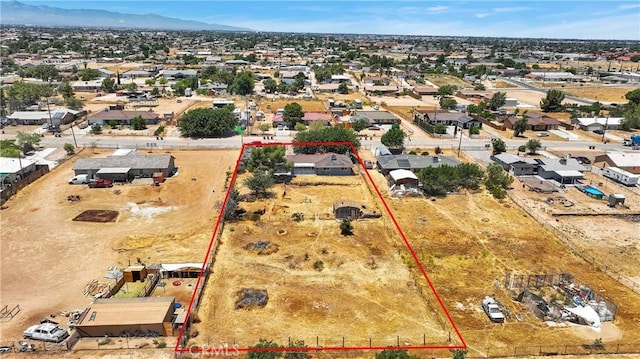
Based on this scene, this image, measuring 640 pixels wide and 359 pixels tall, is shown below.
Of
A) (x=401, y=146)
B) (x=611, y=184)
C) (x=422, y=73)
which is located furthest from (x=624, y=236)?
(x=422, y=73)

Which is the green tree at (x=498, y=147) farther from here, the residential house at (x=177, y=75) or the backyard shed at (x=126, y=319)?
the residential house at (x=177, y=75)

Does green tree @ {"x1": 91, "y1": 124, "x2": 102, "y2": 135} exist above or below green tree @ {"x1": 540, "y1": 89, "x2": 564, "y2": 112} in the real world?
below

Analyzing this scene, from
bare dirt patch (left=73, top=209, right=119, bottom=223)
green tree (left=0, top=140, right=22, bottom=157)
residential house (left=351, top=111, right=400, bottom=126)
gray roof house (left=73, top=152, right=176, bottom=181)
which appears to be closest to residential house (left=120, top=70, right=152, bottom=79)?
green tree (left=0, top=140, right=22, bottom=157)

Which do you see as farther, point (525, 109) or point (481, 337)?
point (525, 109)

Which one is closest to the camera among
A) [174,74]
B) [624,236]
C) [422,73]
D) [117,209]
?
[624,236]

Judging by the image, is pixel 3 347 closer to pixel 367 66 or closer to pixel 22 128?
pixel 22 128

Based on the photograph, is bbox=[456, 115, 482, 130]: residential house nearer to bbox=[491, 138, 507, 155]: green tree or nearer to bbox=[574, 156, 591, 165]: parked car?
bbox=[491, 138, 507, 155]: green tree
